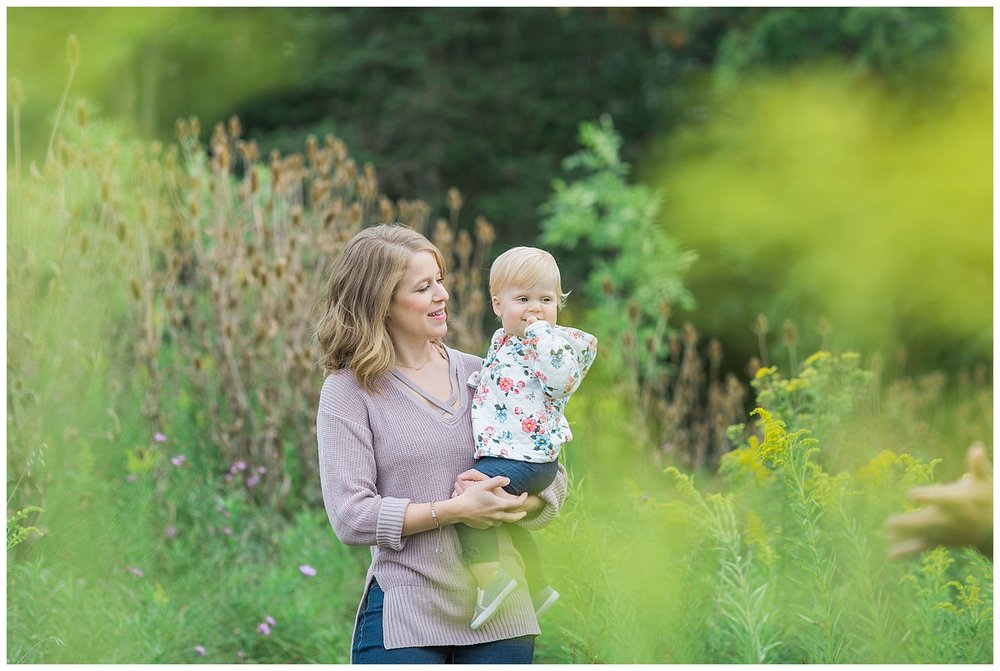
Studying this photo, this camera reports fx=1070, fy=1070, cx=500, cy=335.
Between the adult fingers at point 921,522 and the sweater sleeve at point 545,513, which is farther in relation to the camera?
the sweater sleeve at point 545,513

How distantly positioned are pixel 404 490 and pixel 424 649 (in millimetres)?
321

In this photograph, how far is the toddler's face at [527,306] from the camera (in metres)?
2.28

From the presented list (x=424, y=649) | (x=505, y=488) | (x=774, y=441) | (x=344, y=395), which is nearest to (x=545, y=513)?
(x=505, y=488)

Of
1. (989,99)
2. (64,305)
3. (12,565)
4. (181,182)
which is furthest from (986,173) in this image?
(12,565)

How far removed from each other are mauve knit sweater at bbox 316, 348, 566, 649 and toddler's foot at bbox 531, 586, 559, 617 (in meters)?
0.11

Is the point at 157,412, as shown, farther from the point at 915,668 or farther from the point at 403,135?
the point at 403,135

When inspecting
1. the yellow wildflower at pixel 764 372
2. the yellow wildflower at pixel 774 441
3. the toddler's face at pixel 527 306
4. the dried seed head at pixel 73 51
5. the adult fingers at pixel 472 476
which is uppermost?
the dried seed head at pixel 73 51

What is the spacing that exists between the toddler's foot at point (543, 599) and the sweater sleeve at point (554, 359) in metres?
0.44

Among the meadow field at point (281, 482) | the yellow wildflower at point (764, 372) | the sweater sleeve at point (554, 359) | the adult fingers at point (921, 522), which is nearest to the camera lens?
the adult fingers at point (921, 522)

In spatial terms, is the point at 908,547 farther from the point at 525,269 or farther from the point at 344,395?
the point at 344,395

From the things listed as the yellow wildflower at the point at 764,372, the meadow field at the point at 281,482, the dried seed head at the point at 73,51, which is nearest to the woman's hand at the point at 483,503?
Answer: the meadow field at the point at 281,482

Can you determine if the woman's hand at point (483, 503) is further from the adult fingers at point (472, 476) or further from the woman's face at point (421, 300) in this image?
the woman's face at point (421, 300)

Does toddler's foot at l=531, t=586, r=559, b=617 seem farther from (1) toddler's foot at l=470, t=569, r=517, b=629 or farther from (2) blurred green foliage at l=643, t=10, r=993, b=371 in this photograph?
(2) blurred green foliage at l=643, t=10, r=993, b=371

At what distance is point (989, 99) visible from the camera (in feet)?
26.3
